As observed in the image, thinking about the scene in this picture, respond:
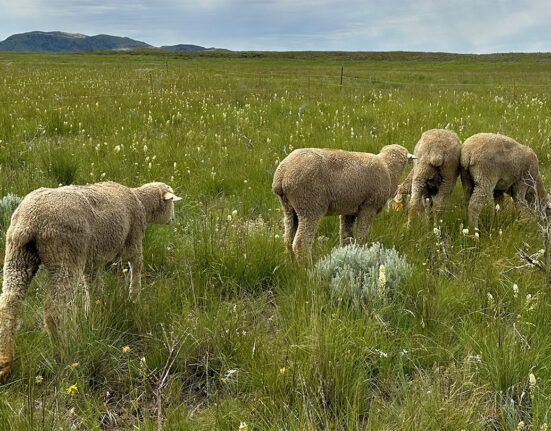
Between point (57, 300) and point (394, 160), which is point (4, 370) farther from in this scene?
point (394, 160)

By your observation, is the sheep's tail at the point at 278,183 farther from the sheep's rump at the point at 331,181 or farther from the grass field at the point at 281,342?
the grass field at the point at 281,342

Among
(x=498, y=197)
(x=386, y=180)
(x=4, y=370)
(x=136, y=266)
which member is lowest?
(x=4, y=370)

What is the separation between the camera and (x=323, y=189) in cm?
448

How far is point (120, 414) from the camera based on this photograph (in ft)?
9.20

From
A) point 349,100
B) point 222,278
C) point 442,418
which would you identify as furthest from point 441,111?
point 442,418

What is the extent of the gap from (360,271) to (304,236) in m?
0.88

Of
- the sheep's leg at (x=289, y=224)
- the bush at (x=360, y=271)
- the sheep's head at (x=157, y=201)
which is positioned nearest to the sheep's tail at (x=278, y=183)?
the sheep's leg at (x=289, y=224)

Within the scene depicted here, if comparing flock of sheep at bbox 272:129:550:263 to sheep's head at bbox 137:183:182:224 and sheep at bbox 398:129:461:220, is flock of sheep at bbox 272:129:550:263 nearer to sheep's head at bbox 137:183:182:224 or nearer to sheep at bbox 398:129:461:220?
sheep at bbox 398:129:461:220

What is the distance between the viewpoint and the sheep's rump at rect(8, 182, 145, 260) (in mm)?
2852

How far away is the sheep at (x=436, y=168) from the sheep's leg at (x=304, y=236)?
5.81 feet

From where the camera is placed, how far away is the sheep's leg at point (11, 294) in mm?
2736

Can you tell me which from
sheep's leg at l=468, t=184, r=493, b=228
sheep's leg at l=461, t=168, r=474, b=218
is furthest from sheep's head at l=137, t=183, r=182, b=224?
sheep's leg at l=461, t=168, r=474, b=218

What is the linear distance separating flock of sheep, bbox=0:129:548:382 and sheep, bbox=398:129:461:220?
0.01m

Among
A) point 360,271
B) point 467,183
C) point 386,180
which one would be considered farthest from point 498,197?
point 360,271
